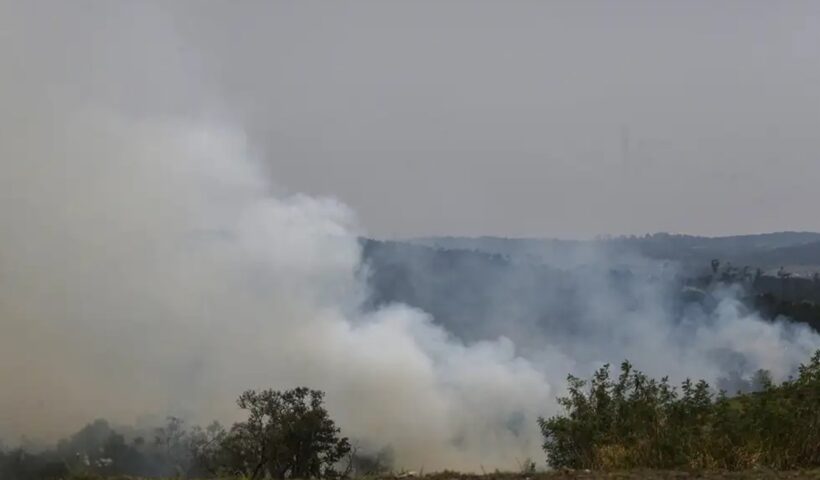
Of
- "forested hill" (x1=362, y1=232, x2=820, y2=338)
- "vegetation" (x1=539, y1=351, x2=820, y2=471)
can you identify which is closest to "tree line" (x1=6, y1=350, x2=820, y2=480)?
"vegetation" (x1=539, y1=351, x2=820, y2=471)

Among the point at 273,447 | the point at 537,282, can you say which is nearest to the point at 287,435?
the point at 273,447

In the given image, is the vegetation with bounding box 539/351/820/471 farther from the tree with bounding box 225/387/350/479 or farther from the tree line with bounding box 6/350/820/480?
the tree with bounding box 225/387/350/479

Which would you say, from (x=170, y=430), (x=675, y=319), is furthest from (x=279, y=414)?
(x=675, y=319)

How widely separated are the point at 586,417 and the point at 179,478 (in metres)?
6.03

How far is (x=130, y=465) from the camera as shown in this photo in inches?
2904

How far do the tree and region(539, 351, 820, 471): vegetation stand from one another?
10809 mm

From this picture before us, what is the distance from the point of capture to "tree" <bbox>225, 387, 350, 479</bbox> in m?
23.8

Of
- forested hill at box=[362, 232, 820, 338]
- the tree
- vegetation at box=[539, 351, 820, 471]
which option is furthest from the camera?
forested hill at box=[362, 232, 820, 338]

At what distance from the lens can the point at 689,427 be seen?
35.6 feet

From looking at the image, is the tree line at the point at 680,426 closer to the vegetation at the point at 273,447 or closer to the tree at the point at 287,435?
the vegetation at the point at 273,447

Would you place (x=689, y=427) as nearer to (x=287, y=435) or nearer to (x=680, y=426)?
(x=680, y=426)

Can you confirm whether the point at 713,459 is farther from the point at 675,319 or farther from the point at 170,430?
the point at 675,319

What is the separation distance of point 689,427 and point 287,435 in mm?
18829

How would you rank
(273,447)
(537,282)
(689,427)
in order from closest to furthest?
(689,427) → (273,447) → (537,282)
